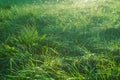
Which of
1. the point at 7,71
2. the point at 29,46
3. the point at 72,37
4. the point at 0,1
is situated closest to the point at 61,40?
the point at 72,37

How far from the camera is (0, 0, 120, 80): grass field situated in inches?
109

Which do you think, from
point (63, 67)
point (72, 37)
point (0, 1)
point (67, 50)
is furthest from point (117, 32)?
point (0, 1)

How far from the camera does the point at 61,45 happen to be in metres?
3.46

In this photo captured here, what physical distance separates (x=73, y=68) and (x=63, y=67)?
0.15m

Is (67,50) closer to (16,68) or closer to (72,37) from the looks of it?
(72,37)

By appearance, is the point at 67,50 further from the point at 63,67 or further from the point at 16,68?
the point at 16,68

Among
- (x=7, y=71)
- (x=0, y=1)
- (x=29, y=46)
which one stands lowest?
(x=7, y=71)

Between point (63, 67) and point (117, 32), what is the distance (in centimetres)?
128

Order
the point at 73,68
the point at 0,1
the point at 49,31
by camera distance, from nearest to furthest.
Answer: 1. the point at 73,68
2. the point at 49,31
3. the point at 0,1

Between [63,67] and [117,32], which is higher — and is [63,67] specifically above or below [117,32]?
below

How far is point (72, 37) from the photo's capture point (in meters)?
3.76

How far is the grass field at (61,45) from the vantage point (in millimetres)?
2758

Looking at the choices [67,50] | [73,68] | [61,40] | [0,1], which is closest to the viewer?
[73,68]

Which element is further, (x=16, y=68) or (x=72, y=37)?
(x=72, y=37)
